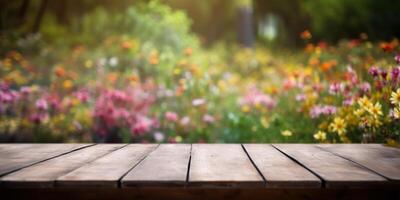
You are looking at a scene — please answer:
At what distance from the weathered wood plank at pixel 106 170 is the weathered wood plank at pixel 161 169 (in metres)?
0.04

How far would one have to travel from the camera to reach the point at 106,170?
1824mm

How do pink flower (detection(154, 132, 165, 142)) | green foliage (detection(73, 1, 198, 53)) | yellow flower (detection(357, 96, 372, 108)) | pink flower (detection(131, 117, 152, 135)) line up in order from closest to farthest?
yellow flower (detection(357, 96, 372, 108)) < pink flower (detection(131, 117, 152, 135)) < pink flower (detection(154, 132, 165, 142)) < green foliage (detection(73, 1, 198, 53))

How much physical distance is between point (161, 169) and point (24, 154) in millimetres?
885

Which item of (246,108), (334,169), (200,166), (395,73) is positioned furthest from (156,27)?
(334,169)

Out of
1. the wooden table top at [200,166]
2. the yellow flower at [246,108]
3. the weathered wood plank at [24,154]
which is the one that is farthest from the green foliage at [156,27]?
the wooden table top at [200,166]

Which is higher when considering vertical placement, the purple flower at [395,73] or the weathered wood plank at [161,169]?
the purple flower at [395,73]

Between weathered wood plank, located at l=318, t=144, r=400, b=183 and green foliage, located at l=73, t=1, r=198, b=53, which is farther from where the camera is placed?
green foliage, located at l=73, t=1, r=198, b=53

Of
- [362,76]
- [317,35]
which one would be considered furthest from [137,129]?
[317,35]

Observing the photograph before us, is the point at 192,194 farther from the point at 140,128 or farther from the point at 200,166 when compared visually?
the point at 140,128

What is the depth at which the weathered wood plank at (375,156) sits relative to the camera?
1814 millimetres

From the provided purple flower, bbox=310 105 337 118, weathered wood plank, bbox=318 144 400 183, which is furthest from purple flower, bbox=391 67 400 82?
purple flower, bbox=310 105 337 118

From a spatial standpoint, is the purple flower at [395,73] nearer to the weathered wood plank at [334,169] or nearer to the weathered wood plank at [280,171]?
the weathered wood plank at [334,169]

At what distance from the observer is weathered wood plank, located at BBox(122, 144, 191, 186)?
1.63 metres

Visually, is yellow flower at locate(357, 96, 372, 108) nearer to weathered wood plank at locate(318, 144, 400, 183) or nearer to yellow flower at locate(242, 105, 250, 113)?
weathered wood plank at locate(318, 144, 400, 183)
